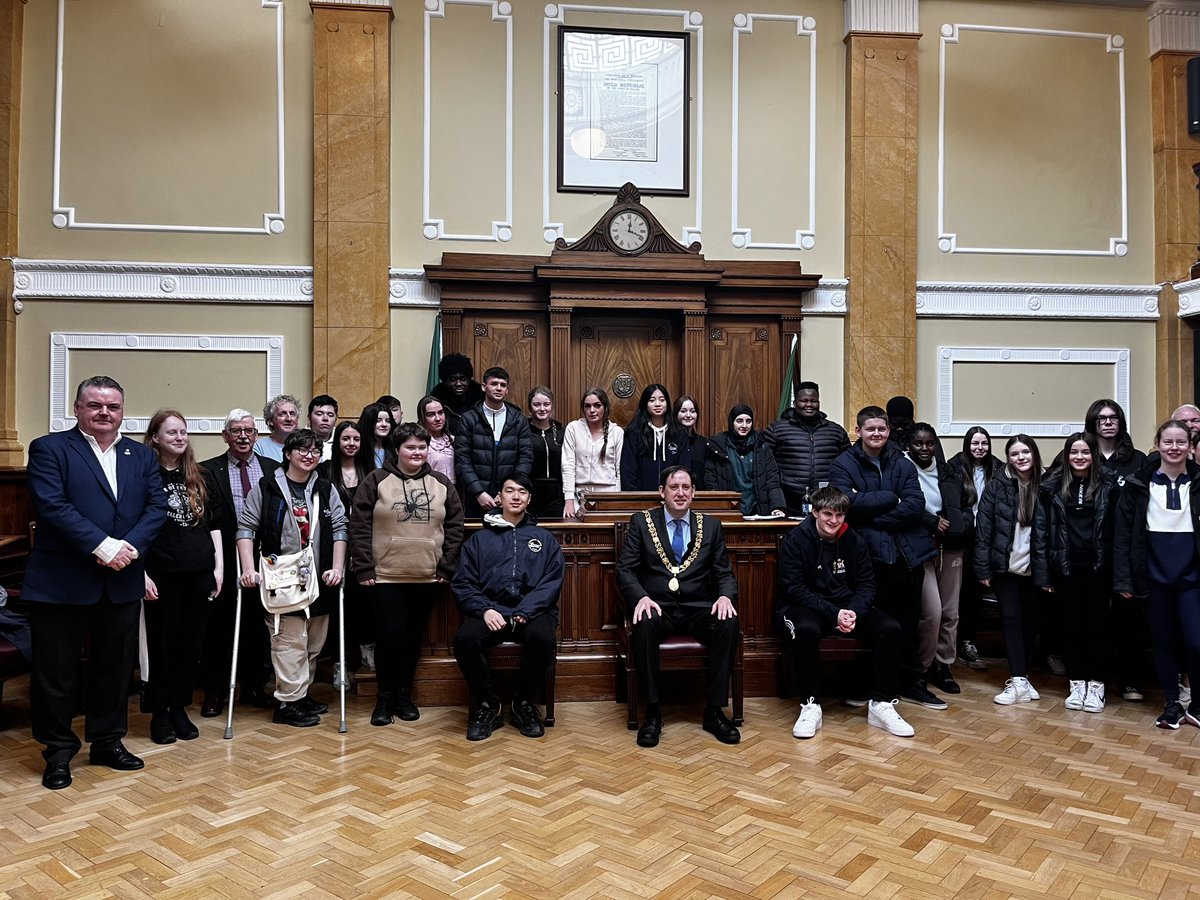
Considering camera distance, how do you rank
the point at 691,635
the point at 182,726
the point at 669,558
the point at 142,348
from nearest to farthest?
the point at 182,726 → the point at 691,635 → the point at 669,558 → the point at 142,348

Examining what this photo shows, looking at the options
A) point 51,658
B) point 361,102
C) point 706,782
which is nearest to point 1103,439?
point 706,782

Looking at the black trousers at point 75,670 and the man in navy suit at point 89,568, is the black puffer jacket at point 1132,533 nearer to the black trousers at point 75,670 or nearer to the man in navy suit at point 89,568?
the man in navy suit at point 89,568

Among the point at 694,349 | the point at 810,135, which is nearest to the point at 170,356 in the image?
the point at 694,349

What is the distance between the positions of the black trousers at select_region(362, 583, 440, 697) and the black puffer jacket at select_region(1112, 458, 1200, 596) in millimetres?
3501

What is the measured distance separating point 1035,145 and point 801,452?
4.18 m

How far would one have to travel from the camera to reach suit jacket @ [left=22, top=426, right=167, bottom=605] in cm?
321

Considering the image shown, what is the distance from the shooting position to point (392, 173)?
22.2 ft

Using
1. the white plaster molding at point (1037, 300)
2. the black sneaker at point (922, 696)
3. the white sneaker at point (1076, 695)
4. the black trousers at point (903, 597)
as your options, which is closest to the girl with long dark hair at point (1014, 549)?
the white sneaker at point (1076, 695)

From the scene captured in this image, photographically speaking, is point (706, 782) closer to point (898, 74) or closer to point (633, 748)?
point (633, 748)

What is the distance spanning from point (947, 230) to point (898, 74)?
4.59 feet

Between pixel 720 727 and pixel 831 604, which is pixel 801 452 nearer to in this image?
pixel 831 604

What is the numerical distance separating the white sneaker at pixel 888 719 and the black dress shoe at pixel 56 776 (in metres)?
3.52

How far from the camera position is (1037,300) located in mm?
7246

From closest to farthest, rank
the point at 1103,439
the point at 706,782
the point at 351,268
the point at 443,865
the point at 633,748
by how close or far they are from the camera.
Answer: the point at 443,865 < the point at 706,782 < the point at 633,748 < the point at 1103,439 < the point at 351,268
